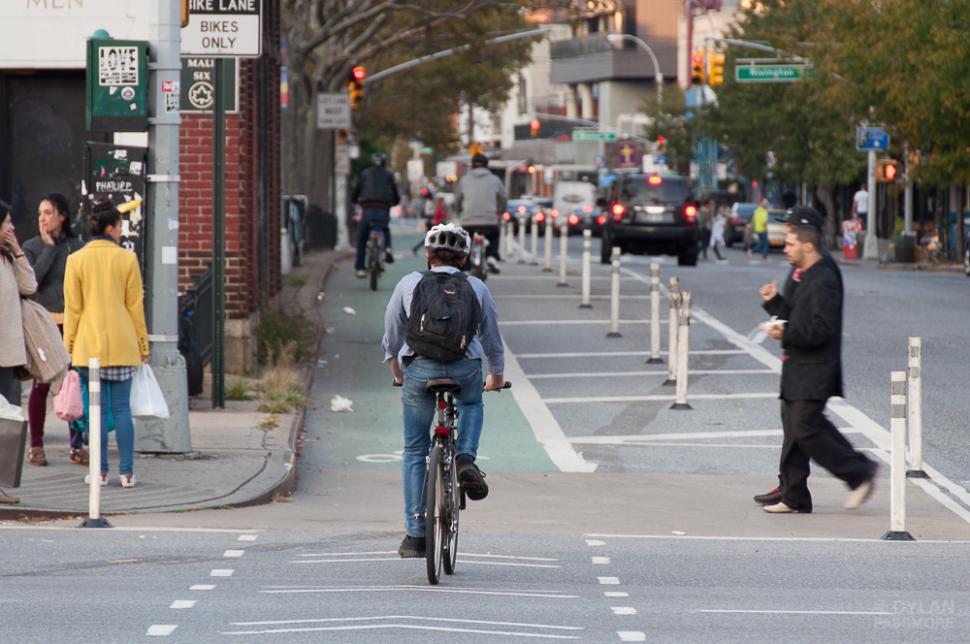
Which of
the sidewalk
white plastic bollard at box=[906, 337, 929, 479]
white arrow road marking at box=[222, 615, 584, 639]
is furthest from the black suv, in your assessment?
white arrow road marking at box=[222, 615, 584, 639]

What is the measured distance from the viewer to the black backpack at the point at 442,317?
902 cm

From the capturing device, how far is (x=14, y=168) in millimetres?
17547

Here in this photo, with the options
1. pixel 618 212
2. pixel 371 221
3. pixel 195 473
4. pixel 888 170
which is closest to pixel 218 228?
pixel 195 473

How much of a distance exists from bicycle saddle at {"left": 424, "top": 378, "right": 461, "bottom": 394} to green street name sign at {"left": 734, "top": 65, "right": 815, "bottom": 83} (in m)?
41.7

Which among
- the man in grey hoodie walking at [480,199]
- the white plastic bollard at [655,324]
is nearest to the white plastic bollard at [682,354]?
the white plastic bollard at [655,324]

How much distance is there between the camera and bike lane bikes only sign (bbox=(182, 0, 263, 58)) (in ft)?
49.2

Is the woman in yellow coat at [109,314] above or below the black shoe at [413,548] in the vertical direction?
above

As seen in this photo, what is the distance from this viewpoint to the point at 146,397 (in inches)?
475

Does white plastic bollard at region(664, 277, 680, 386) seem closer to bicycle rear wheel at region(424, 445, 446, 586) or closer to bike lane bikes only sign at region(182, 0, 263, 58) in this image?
bike lane bikes only sign at region(182, 0, 263, 58)

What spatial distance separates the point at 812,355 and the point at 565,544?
2.19m

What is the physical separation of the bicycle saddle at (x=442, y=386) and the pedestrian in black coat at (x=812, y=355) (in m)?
3.11

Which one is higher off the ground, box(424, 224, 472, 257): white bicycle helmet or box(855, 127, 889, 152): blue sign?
box(855, 127, 889, 152): blue sign

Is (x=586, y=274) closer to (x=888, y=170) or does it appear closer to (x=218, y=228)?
(x=218, y=228)

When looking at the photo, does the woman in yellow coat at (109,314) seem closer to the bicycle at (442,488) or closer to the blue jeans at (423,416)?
the blue jeans at (423,416)
